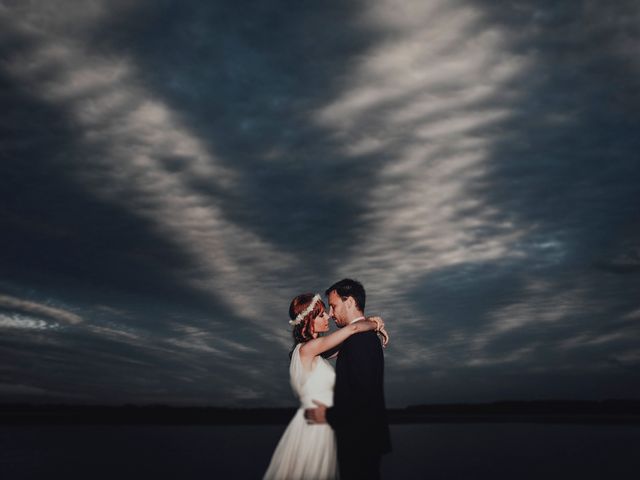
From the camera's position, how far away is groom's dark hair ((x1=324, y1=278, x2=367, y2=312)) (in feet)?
20.7

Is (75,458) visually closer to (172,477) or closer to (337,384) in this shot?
(172,477)

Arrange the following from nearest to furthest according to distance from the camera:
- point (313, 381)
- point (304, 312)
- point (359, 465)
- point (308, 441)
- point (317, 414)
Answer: point (359, 465) < point (317, 414) < point (308, 441) < point (313, 381) < point (304, 312)

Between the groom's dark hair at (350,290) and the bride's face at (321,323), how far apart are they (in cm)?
60

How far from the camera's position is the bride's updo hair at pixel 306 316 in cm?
675

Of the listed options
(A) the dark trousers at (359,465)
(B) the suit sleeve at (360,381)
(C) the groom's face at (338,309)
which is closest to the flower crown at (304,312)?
(C) the groom's face at (338,309)

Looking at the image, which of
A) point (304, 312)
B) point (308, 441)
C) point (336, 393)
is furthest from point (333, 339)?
point (308, 441)

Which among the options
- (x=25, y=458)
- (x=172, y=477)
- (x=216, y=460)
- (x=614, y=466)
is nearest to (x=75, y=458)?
(x=25, y=458)

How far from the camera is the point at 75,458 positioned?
69.4 metres

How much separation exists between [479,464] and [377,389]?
63798 mm

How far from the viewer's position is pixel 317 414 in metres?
6.11

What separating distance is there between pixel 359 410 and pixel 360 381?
0.30 metres

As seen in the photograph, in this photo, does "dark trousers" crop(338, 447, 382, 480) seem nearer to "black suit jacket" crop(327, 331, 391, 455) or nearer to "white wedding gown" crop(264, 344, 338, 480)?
"black suit jacket" crop(327, 331, 391, 455)

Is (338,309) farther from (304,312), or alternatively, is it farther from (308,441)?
(308,441)

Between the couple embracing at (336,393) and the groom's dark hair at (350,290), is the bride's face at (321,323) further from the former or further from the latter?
the groom's dark hair at (350,290)
